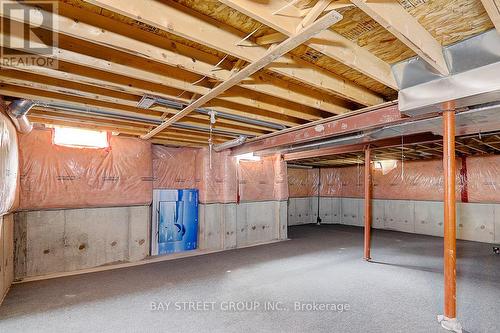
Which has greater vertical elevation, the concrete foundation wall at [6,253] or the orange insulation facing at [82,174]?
the orange insulation facing at [82,174]

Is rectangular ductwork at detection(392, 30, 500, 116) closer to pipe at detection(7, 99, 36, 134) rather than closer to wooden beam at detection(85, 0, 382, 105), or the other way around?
wooden beam at detection(85, 0, 382, 105)

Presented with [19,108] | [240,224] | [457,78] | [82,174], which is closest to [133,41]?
[19,108]

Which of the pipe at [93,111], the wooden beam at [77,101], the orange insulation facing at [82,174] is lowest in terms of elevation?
the orange insulation facing at [82,174]

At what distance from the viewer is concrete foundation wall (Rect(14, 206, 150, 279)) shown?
3.52 m

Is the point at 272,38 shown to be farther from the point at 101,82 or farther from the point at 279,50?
the point at 101,82

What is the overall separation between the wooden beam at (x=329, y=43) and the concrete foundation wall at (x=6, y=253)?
322cm

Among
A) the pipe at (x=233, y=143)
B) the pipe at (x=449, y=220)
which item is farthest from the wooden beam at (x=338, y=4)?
the pipe at (x=233, y=143)

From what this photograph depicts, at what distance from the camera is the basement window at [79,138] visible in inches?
145

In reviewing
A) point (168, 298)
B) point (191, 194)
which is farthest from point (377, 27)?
point (191, 194)

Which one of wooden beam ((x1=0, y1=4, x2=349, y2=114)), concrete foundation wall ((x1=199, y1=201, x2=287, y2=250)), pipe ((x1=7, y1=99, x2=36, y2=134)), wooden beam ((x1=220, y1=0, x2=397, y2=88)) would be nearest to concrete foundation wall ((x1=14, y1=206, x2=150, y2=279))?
concrete foundation wall ((x1=199, y1=201, x2=287, y2=250))

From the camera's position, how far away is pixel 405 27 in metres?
1.49

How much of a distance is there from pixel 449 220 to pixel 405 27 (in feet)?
5.67

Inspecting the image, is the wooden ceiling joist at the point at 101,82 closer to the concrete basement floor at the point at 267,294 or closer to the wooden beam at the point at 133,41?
the wooden beam at the point at 133,41

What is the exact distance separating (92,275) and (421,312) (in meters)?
4.08
